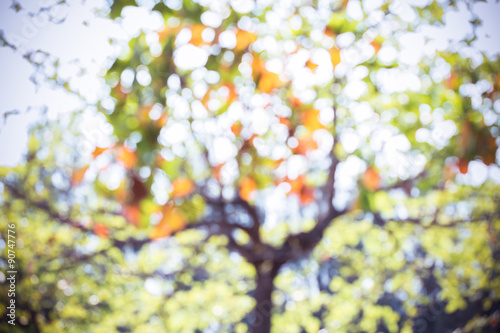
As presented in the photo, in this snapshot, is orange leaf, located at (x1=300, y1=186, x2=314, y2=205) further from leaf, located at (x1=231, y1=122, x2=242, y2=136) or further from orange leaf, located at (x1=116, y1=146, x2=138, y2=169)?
orange leaf, located at (x1=116, y1=146, x2=138, y2=169)

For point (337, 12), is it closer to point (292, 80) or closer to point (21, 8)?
point (292, 80)

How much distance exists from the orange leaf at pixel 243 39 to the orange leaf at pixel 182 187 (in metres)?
0.90

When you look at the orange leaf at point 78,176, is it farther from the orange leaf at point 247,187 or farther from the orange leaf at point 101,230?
the orange leaf at point 247,187

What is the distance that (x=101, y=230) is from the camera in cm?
293

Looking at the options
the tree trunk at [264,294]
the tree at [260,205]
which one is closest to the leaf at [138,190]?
the tree at [260,205]

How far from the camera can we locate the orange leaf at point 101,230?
2863mm

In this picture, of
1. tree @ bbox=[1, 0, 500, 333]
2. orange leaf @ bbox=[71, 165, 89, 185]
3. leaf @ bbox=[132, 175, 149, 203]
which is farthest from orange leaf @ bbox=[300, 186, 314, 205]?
orange leaf @ bbox=[71, 165, 89, 185]

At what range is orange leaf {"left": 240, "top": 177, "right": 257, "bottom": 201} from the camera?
7.74 ft

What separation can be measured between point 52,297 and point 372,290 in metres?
3.93

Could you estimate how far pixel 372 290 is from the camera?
15.9ft

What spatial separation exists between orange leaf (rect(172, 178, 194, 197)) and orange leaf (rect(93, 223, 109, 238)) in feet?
3.19

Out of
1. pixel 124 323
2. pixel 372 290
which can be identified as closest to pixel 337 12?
pixel 372 290

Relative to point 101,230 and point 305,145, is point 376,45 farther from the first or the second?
point 101,230

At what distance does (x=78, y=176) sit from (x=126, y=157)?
1.74 meters
